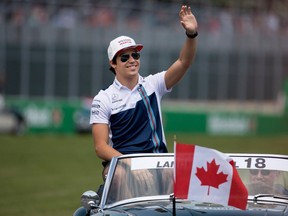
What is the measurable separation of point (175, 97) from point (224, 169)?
34.2 meters

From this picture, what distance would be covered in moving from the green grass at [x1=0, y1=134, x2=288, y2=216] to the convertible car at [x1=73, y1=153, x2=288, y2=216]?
6.88m

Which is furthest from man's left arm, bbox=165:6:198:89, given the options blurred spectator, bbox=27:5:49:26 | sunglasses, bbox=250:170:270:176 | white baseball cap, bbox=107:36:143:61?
blurred spectator, bbox=27:5:49:26

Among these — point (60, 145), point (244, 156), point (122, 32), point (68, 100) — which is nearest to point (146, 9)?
point (122, 32)

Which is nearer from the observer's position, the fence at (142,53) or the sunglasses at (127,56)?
the sunglasses at (127,56)

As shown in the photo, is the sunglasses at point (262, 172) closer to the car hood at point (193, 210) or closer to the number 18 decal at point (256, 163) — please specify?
the number 18 decal at point (256, 163)

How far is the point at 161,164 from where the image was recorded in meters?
7.78

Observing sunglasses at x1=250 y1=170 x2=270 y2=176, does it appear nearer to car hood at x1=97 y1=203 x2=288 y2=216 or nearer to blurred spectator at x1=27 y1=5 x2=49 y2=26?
car hood at x1=97 y1=203 x2=288 y2=216

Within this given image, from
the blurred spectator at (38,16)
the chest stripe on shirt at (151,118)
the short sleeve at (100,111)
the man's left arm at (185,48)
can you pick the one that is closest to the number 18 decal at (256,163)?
the chest stripe on shirt at (151,118)

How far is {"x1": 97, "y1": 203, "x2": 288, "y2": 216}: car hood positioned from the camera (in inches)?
Answer: 276

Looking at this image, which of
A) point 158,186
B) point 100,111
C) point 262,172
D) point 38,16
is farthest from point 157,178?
point 38,16

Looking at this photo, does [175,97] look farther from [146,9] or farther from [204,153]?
[204,153]

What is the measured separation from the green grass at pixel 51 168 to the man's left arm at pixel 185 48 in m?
6.17

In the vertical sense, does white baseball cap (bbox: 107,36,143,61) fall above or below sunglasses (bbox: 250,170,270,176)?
above

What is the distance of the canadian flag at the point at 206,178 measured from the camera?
6.98 m
